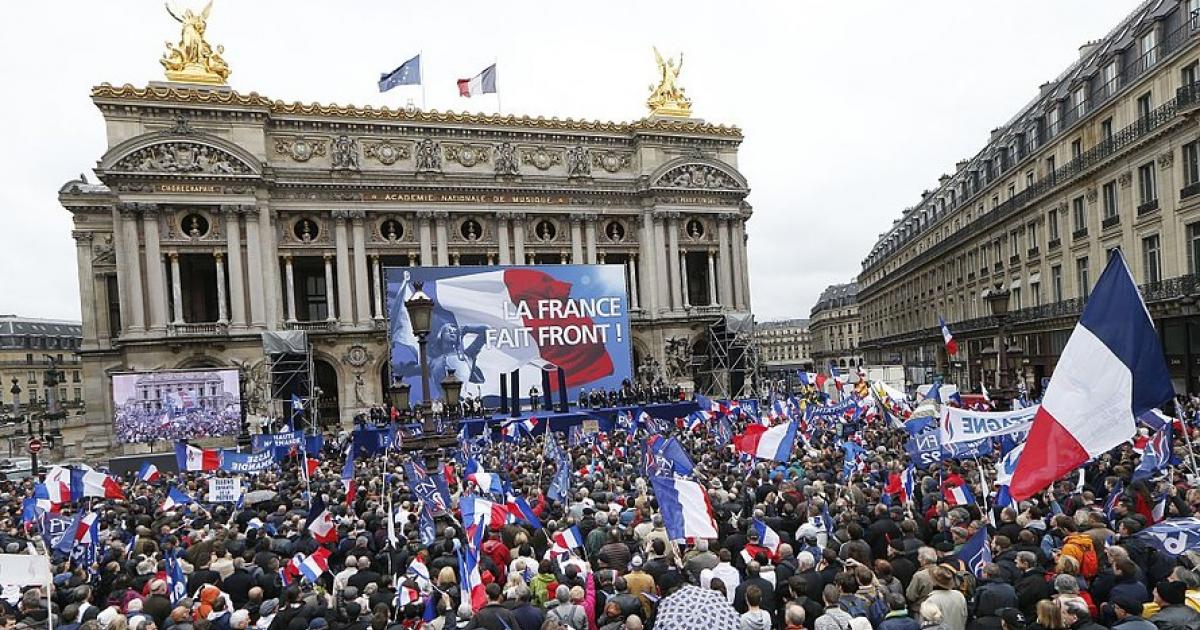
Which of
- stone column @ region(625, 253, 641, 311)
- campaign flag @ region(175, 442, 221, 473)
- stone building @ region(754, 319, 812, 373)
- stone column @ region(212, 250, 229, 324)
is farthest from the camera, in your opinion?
stone building @ region(754, 319, 812, 373)

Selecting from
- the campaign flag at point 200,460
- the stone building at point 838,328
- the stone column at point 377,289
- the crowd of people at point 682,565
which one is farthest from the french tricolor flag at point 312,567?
the stone building at point 838,328

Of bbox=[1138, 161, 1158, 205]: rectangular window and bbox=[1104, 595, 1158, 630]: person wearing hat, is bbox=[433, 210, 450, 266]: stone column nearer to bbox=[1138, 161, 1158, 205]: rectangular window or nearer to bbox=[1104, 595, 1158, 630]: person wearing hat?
bbox=[1138, 161, 1158, 205]: rectangular window

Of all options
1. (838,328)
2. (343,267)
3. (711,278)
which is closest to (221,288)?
(343,267)

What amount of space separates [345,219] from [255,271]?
5.77m

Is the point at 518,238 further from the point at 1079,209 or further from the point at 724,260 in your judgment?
the point at 1079,209

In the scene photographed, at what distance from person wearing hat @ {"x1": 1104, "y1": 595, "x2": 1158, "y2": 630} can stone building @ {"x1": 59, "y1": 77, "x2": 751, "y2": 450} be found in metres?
40.7

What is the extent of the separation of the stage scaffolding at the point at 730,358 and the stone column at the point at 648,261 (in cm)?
412

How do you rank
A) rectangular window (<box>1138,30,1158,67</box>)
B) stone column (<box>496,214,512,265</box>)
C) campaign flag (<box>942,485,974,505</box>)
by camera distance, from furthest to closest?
stone column (<box>496,214,512,265</box>)
rectangular window (<box>1138,30,1158,67</box>)
campaign flag (<box>942,485,974,505</box>)

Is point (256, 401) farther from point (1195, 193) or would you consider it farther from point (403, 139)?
point (1195, 193)

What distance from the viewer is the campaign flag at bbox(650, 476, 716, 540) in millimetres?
9492

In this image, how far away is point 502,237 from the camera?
46625 millimetres

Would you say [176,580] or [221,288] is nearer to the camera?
[176,580]

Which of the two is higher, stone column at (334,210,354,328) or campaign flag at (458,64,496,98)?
campaign flag at (458,64,496,98)

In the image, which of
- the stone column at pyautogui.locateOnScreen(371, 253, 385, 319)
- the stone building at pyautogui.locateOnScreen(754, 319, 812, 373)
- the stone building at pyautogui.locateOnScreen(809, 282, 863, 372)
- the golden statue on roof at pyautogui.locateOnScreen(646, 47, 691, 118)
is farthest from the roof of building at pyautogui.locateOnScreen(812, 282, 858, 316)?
the stone column at pyautogui.locateOnScreen(371, 253, 385, 319)
